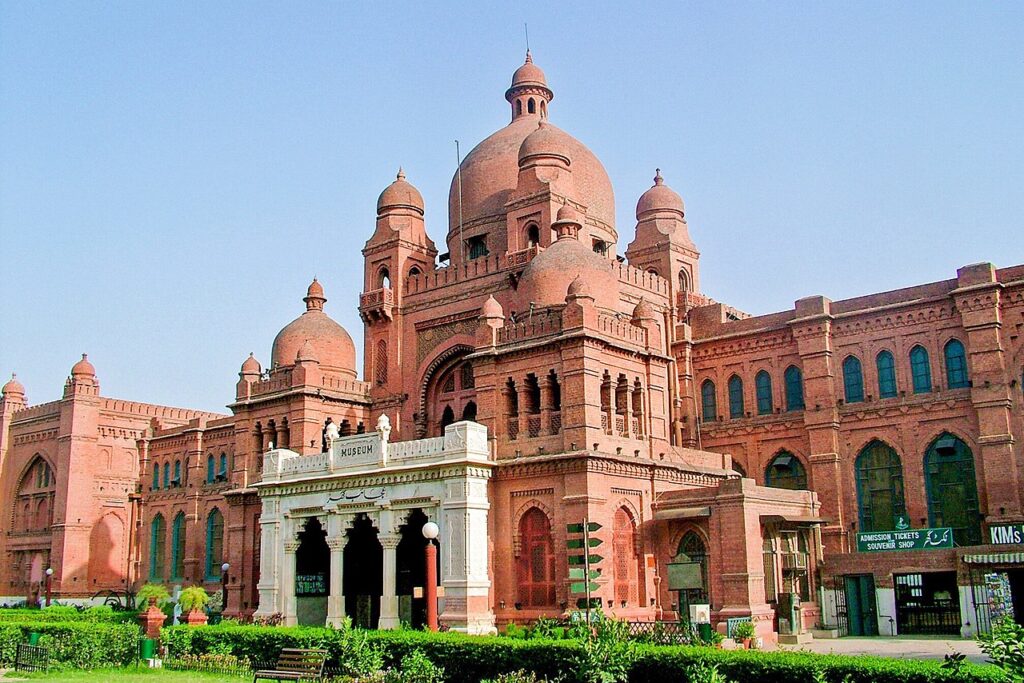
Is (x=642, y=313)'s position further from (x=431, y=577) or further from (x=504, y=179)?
(x=431, y=577)

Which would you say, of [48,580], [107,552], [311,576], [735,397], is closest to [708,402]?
[735,397]

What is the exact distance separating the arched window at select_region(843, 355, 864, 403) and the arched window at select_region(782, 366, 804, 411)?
1554 mm

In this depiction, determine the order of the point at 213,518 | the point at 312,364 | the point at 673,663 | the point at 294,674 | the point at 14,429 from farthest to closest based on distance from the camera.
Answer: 1. the point at 14,429
2. the point at 213,518
3. the point at 312,364
4. the point at 294,674
5. the point at 673,663

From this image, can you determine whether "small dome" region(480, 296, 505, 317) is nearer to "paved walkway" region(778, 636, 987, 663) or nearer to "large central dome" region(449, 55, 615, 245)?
"large central dome" region(449, 55, 615, 245)

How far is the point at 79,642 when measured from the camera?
25.3 meters

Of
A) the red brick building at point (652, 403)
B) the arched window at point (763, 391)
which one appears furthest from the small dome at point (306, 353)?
the arched window at point (763, 391)

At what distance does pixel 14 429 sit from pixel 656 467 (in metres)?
44.8

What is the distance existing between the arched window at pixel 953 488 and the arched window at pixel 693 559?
326 inches

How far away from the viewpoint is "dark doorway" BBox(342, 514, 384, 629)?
34.4 metres

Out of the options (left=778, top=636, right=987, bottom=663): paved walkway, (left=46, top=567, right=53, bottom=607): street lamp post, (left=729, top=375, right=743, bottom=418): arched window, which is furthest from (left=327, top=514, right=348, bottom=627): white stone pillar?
(left=46, top=567, right=53, bottom=607): street lamp post

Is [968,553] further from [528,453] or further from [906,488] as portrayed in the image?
[528,453]

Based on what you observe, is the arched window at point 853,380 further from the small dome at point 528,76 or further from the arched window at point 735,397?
the small dome at point 528,76

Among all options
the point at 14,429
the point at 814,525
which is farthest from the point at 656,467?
the point at 14,429

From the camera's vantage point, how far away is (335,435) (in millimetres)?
33625
